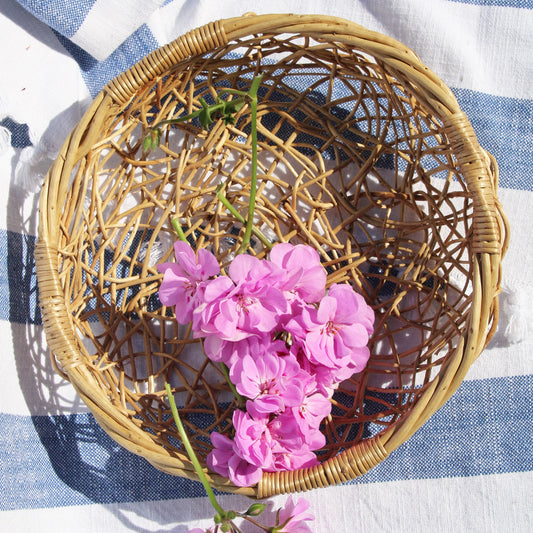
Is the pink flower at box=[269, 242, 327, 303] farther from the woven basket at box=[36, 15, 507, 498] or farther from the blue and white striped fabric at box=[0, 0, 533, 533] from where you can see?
the blue and white striped fabric at box=[0, 0, 533, 533]

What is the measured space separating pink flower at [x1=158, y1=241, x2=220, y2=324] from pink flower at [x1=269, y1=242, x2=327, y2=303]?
0.05m

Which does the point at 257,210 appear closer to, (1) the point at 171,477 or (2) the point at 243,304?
(2) the point at 243,304

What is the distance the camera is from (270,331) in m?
0.43

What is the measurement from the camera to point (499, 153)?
2.15ft

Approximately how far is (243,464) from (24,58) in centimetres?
48

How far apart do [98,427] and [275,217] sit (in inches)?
11.9

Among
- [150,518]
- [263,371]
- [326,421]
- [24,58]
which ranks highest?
[24,58]

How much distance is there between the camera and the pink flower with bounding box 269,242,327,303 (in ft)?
1.40

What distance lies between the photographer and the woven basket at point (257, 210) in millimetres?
501

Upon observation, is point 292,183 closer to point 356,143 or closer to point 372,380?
point 356,143

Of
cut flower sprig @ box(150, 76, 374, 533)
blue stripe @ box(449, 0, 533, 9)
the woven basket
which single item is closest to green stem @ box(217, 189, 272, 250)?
cut flower sprig @ box(150, 76, 374, 533)

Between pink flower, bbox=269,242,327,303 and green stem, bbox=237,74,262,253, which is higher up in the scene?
green stem, bbox=237,74,262,253

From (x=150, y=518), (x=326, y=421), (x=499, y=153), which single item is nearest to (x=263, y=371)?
(x=326, y=421)

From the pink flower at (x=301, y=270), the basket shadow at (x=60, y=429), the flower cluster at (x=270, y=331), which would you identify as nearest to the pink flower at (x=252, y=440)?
the flower cluster at (x=270, y=331)
